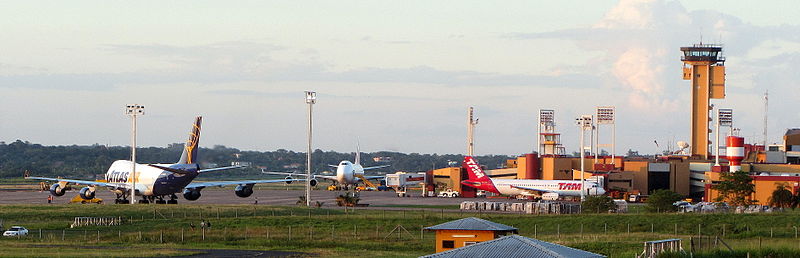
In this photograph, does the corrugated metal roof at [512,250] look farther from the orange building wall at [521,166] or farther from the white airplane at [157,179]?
the orange building wall at [521,166]

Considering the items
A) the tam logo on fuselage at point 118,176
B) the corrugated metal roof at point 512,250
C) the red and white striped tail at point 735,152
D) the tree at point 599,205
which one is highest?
the red and white striped tail at point 735,152

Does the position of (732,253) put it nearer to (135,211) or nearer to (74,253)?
(74,253)

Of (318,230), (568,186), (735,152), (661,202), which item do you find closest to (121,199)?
(318,230)

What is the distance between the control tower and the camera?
528 feet

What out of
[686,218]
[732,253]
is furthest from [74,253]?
[686,218]

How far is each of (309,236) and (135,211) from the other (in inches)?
1006

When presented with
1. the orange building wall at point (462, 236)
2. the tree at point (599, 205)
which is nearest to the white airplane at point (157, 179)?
the tree at point (599, 205)

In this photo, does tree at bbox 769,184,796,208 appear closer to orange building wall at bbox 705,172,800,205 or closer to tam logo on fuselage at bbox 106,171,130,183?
orange building wall at bbox 705,172,800,205

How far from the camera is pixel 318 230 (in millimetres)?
82562

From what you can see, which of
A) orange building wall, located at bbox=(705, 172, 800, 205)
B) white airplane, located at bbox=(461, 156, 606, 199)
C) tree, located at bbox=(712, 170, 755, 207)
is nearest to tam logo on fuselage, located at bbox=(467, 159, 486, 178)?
white airplane, located at bbox=(461, 156, 606, 199)

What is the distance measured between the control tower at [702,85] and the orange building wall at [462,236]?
109 m

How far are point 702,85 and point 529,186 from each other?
32763mm

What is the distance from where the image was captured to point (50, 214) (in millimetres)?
94562

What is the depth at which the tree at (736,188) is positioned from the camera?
11644 centimetres
